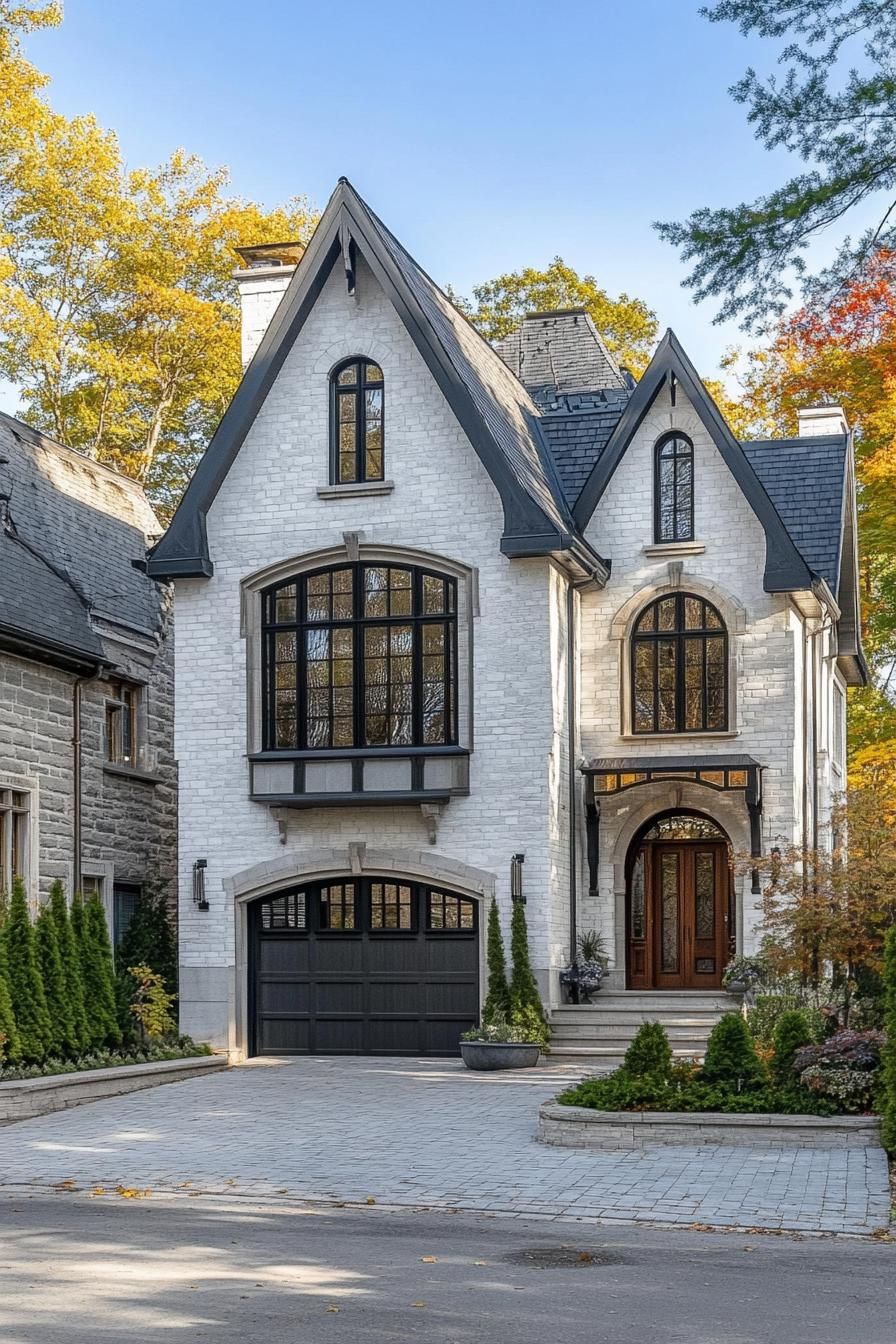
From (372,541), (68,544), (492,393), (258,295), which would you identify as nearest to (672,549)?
(492,393)

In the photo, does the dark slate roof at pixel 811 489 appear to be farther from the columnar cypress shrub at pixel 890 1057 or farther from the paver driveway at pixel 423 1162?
the columnar cypress shrub at pixel 890 1057

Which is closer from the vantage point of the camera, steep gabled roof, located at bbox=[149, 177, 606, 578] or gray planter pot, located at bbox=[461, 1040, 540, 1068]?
gray planter pot, located at bbox=[461, 1040, 540, 1068]

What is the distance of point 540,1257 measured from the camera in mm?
10258

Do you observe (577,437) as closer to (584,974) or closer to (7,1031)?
(584,974)

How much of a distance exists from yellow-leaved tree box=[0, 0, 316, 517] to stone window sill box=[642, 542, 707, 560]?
15477 millimetres

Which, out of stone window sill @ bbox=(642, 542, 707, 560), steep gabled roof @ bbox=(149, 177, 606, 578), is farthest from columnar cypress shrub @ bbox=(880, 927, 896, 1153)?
stone window sill @ bbox=(642, 542, 707, 560)

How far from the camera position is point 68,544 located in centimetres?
2684

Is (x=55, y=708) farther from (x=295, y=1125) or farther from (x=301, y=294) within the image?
(x=295, y=1125)

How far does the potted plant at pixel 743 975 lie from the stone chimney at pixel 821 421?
10.2 m

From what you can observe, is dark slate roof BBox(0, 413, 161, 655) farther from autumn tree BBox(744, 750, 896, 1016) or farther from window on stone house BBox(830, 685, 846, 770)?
window on stone house BBox(830, 685, 846, 770)

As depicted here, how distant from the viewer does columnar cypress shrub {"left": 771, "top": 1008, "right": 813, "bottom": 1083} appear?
15697mm

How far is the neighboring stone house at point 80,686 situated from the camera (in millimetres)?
22844

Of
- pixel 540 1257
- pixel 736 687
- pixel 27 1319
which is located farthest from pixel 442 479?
pixel 27 1319

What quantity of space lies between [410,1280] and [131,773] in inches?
684
